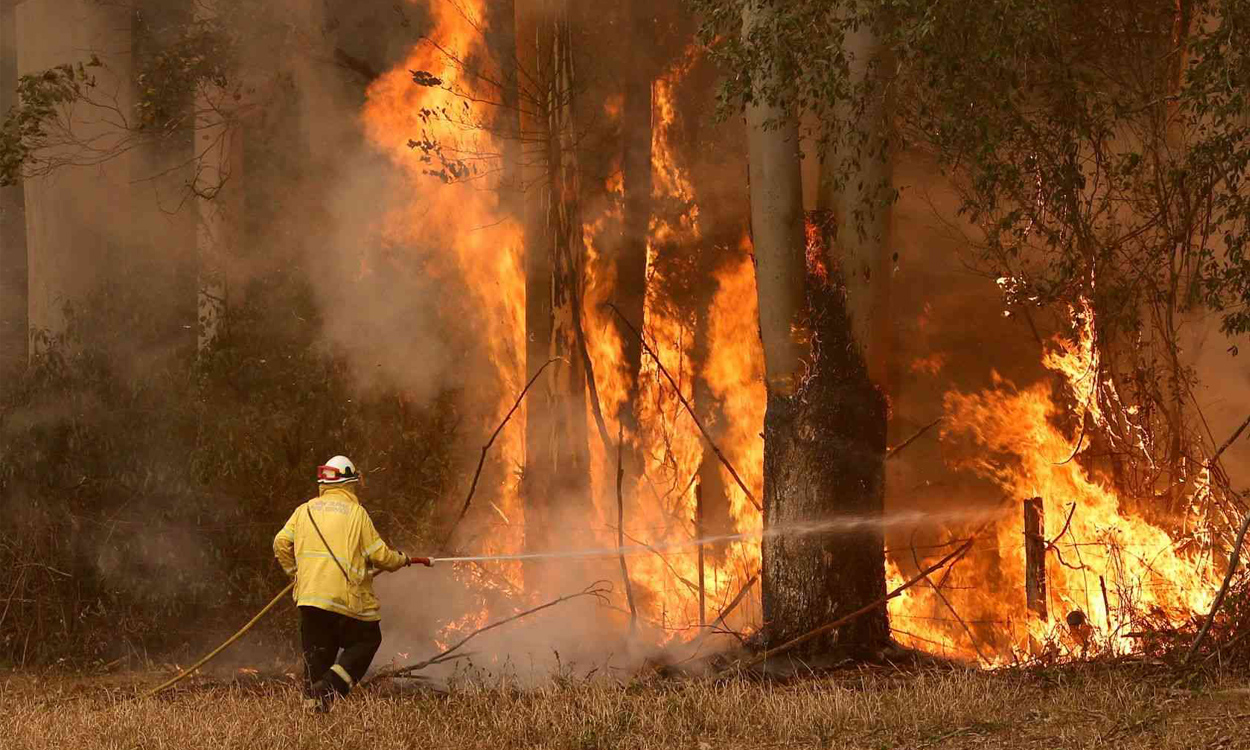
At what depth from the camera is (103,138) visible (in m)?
15.8

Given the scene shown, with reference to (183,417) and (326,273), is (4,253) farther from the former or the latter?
(183,417)

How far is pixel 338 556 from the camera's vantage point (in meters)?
8.40

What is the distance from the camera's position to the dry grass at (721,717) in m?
7.26

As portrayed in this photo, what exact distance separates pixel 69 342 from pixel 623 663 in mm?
6606

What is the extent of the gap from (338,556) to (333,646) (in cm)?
58

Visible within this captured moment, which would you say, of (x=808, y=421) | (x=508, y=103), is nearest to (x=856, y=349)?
(x=808, y=421)

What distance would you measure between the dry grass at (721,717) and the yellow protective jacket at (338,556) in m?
0.59

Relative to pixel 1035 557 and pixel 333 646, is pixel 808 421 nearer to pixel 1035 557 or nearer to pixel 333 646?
pixel 1035 557

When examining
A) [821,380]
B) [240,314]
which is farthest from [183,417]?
[821,380]

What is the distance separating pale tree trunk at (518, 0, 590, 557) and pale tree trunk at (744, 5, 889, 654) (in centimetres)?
436

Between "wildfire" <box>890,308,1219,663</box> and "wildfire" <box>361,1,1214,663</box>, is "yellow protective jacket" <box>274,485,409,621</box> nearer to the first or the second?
"wildfire" <box>361,1,1214,663</box>

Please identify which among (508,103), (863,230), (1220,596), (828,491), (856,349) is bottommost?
(1220,596)

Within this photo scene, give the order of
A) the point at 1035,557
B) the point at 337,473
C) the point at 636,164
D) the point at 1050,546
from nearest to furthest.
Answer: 1. the point at 337,473
2. the point at 1035,557
3. the point at 1050,546
4. the point at 636,164

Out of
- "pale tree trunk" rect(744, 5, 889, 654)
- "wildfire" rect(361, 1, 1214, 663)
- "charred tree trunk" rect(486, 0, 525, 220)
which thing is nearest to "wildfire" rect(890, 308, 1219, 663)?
"wildfire" rect(361, 1, 1214, 663)
